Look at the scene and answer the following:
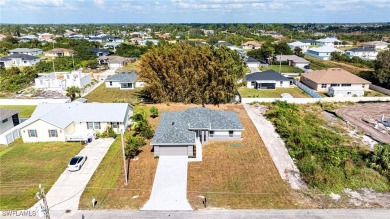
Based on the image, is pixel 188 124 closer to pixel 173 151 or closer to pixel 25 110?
pixel 173 151

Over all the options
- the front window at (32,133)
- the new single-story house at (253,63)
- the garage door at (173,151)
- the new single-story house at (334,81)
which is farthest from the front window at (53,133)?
the new single-story house at (253,63)

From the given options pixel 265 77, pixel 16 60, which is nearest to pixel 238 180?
pixel 265 77

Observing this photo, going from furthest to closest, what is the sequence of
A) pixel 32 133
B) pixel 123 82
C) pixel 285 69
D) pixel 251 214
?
pixel 285 69 → pixel 123 82 → pixel 32 133 → pixel 251 214

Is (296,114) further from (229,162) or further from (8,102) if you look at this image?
(8,102)

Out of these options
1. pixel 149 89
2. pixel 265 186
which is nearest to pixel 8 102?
pixel 149 89

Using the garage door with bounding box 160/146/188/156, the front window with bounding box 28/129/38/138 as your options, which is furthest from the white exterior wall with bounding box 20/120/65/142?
the garage door with bounding box 160/146/188/156

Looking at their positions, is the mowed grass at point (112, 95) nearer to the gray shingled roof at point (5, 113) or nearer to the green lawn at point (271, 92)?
the gray shingled roof at point (5, 113)
